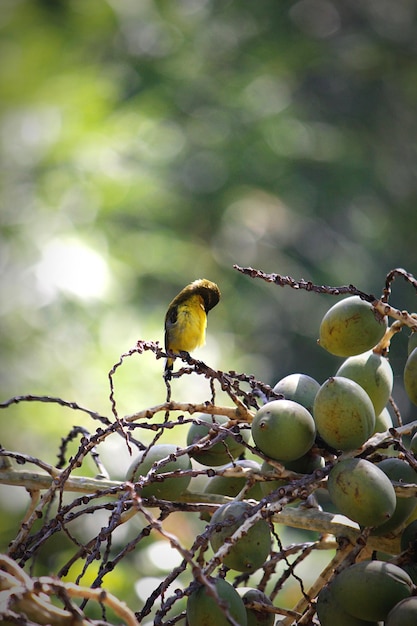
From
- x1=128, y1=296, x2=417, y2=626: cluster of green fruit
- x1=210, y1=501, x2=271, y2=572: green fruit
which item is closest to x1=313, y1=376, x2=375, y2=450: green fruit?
x1=128, y1=296, x2=417, y2=626: cluster of green fruit

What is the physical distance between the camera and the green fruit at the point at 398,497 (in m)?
0.82

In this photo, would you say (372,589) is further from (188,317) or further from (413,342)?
(188,317)

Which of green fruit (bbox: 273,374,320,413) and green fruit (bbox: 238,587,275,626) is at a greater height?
green fruit (bbox: 273,374,320,413)

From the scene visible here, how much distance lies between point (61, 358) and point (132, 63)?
19.9ft

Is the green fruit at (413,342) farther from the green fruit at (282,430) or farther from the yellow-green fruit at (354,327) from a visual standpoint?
the green fruit at (282,430)

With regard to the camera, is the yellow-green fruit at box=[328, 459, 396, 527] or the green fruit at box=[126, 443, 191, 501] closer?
the yellow-green fruit at box=[328, 459, 396, 527]

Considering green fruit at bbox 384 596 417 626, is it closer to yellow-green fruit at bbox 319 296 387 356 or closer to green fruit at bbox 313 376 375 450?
green fruit at bbox 313 376 375 450

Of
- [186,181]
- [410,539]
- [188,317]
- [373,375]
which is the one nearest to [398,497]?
[410,539]

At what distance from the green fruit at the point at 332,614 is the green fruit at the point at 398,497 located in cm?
9

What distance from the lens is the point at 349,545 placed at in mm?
810

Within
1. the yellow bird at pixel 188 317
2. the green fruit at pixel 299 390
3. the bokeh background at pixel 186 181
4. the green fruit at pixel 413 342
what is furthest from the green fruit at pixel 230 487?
the yellow bird at pixel 188 317

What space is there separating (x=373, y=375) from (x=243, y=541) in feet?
0.83

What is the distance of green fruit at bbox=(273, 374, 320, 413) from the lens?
2.94 ft

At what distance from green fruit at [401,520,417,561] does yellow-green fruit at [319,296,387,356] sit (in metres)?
0.20
